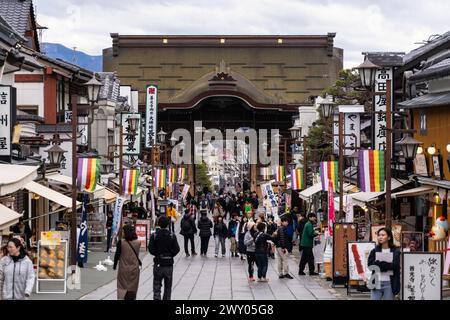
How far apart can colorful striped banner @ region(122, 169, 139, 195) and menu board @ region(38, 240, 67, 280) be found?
59.3 feet

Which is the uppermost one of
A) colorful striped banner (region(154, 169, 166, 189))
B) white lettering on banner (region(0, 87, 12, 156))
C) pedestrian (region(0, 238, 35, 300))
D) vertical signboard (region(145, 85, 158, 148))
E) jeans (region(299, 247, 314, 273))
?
vertical signboard (region(145, 85, 158, 148))

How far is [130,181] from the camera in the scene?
38625 millimetres

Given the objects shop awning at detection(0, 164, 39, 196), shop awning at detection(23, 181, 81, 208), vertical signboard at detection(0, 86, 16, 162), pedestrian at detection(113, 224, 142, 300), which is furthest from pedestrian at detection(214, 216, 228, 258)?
pedestrian at detection(113, 224, 142, 300)

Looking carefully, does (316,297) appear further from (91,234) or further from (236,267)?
(91,234)

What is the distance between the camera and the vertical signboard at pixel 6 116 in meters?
22.8

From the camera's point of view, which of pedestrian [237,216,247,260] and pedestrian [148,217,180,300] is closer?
pedestrian [148,217,180,300]

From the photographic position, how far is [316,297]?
2017 cm

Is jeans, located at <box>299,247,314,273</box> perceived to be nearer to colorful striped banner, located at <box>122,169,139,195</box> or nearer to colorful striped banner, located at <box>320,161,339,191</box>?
colorful striped banner, located at <box>320,161,339,191</box>

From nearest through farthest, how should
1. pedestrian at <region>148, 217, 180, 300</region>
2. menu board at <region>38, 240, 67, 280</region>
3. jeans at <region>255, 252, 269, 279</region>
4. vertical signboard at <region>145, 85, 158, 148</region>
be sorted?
pedestrian at <region>148, 217, 180, 300</region> < menu board at <region>38, 240, 67, 280</region> < jeans at <region>255, 252, 269, 279</region> < vertical signboard at <region>145, 85, 158, 148</region>

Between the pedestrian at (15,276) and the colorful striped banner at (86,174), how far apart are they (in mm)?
14255

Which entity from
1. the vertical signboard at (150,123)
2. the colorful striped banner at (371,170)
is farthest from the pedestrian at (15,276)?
the vertical signboard at (150,123)

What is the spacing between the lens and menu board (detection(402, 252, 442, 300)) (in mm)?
15883
